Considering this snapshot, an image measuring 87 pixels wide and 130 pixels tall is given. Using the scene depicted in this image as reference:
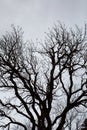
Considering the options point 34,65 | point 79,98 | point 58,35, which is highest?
point 58,35

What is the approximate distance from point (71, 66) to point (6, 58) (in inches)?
200

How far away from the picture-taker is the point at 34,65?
20969 mm

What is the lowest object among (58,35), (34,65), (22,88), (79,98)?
(79,98)

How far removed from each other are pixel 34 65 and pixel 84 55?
4156 millimetres

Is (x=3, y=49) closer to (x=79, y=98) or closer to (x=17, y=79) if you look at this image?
(x=17, y=79)

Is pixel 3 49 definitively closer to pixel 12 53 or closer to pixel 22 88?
pixel 12 53

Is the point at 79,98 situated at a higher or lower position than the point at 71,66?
lower

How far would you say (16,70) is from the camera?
1923 centimetres

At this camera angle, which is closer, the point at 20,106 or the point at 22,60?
the point at 20,106

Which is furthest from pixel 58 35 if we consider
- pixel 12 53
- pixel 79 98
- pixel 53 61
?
pixel 79 98

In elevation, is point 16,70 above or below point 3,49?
below

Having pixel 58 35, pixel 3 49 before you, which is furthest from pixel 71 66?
pixel 3 49

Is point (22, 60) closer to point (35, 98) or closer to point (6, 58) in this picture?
point (6, 58)

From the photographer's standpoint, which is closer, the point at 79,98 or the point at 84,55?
the point at 79,98
